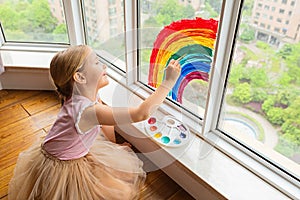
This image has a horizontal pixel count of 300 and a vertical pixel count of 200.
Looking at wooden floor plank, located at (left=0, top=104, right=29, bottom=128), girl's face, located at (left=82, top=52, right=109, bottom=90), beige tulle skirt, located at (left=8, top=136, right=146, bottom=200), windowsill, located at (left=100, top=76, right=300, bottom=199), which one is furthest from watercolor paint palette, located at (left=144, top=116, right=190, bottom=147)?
wooden floor plank, located at (left=0, top=104, right=29, bottom=128)

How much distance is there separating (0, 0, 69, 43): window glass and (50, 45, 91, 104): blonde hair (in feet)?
2.33

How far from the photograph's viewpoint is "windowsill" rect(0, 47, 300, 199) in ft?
3.39

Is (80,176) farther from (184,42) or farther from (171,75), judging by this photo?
(184,42)

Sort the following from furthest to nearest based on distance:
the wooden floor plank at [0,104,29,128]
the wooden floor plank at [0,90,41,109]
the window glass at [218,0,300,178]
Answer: the wooden floor plank at [0,90,41,109] < the wooden floor plank at [0,104,29,128] < the window glass at [218,0,300,178]

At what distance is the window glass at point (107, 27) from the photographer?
4.56 ft

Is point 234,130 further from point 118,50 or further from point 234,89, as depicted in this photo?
point 118,50

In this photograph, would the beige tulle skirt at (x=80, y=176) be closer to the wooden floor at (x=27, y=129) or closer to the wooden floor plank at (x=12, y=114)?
the wooden floor at (x=27, y=129)

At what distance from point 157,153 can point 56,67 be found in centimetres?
53

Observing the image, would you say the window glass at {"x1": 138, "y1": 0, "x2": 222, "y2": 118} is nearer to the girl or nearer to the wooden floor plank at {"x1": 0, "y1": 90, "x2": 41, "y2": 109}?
the girl

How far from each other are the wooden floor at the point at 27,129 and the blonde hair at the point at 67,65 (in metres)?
0.54

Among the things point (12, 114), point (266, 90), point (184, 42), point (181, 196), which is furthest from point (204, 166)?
point (12, 114)

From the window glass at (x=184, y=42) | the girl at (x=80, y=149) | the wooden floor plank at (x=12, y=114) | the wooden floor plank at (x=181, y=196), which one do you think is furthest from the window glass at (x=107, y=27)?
the wooden floor plank at (x=181, y=196)

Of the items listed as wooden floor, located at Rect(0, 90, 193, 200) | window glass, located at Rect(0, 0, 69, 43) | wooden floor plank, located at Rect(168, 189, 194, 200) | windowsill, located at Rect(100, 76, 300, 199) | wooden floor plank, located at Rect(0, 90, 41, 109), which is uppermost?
window glass, located at Rect(0, 0, 69, 43)

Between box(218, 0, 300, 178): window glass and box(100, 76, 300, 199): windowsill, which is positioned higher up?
box(218, 0, 300, 178): window glass
